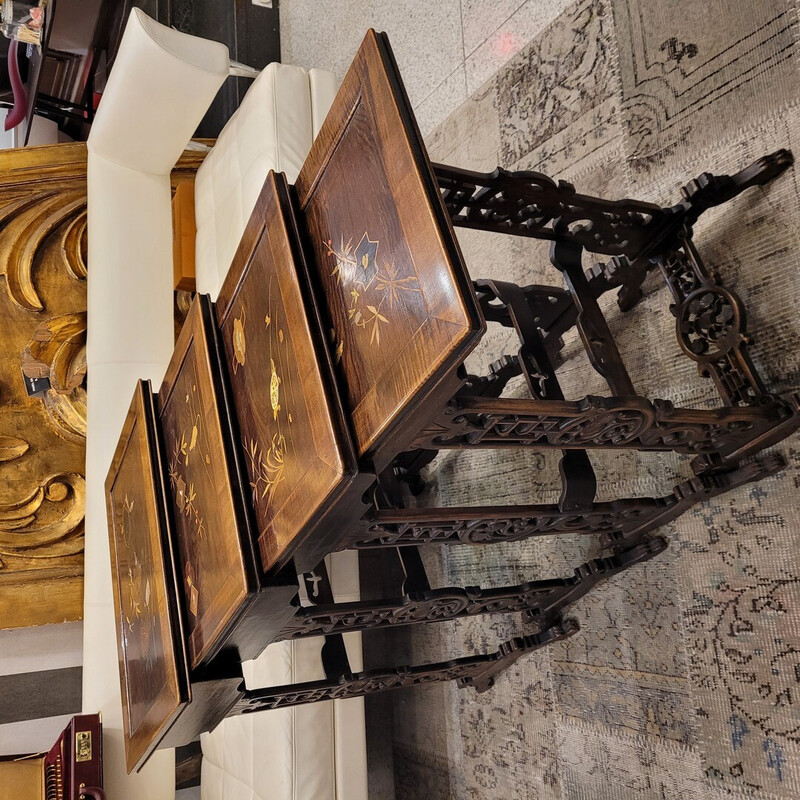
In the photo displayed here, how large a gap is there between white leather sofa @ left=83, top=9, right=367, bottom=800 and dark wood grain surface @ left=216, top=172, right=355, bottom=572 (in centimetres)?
97

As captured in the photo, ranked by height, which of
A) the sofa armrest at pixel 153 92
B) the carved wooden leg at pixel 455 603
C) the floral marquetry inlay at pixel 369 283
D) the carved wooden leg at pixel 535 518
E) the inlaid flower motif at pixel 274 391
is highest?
the sofa armrest at pixel 153 92

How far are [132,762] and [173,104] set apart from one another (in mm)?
2056

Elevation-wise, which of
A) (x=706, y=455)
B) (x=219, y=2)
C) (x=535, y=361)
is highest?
(x=219, y=2)

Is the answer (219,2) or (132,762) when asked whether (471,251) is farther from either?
(219,2)

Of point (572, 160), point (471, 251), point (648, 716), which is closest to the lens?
point (648, 716)

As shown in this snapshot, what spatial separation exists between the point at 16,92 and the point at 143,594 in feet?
8.08

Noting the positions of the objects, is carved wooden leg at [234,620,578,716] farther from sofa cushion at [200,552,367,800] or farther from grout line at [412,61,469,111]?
grout line at [412,61,469,111]

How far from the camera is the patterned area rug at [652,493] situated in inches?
53.0

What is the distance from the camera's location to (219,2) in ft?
11.4

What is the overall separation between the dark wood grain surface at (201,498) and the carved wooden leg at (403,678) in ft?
0.85

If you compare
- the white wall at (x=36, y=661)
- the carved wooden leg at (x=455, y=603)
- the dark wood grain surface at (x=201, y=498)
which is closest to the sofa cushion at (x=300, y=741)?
the carved wooden leg at (x=455, y=603)

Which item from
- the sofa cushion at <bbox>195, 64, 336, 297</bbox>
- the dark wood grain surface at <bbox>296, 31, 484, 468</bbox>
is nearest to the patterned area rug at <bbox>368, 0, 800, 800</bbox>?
the sofa cushion at <bbox>195, 64, 336, 297</bbox>

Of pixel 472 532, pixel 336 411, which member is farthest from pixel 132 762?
pixel 336 411

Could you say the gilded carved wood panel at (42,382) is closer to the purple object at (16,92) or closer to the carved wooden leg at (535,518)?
the purple object at (16,92)
